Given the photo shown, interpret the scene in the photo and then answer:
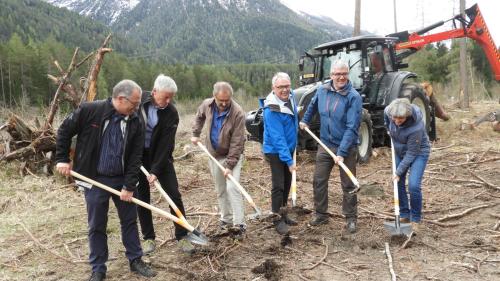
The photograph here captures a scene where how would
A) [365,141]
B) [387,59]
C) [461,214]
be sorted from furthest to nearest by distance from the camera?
[387,59], [365,141], [461,214]

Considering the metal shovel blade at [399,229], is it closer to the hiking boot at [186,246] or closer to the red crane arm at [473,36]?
the hiking boot at [186,246]

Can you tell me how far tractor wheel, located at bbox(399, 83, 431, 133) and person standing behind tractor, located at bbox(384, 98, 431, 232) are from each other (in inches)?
174

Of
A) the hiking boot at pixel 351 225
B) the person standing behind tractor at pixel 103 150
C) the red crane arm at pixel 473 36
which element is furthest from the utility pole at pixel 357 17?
the person standing behind tractor at pixel 103 150

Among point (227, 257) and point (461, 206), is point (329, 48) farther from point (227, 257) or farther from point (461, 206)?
point (227, 257)

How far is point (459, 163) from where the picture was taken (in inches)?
300

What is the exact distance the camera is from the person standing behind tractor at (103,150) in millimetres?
3521

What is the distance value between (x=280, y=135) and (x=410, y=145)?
54.1 inches

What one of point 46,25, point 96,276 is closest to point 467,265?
point 96,276

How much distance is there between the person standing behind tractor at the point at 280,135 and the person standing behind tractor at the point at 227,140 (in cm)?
32

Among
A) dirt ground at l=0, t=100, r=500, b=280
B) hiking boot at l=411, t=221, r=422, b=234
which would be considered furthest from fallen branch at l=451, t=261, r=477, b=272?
hiking boot at l=411, t=221, r=422, b=234

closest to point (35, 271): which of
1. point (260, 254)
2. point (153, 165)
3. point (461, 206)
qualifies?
point (153, 165)

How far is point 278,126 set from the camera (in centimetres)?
461

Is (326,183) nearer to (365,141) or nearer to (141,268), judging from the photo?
(141,268)

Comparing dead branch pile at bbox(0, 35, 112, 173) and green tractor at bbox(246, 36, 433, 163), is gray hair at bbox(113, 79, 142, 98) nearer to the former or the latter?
green tractor at bbox(246, 36, 433, 163)
